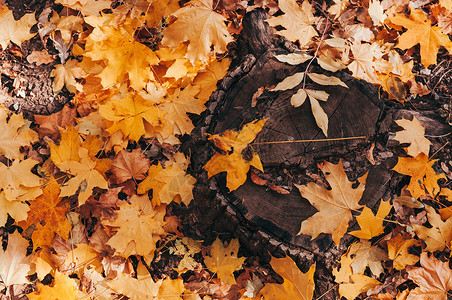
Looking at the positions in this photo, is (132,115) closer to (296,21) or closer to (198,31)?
(198,31)

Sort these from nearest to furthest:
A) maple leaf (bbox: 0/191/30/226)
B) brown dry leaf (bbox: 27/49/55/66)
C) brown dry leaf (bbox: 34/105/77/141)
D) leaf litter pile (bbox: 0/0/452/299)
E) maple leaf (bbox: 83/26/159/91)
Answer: leaf litter pile (bbox: 0/0/452/299)
maple leaf (bbox: 0/191/30/226)
maple leaf (bbox: 83/26/159/91)
brown dry leaf (bbox: 34/105/77/141)
brown dry leaf (bbox: 27/49/55/66)

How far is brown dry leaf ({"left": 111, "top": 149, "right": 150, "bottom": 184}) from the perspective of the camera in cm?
215

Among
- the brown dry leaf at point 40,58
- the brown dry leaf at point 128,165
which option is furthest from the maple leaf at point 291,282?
the brown dry leaf at point 40,58

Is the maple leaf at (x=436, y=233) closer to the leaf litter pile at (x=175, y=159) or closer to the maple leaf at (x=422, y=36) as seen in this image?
the leaf litter pile at (x=175, y=159)

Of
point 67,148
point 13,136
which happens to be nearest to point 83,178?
point 67,148

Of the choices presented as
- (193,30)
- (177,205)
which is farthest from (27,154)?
(193,30)

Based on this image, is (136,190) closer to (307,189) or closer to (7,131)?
(7,131)

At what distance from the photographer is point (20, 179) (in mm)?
2143

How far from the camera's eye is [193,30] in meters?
2.03

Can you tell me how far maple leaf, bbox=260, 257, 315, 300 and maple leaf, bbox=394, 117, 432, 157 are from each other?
0.88m

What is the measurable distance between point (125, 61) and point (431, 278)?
2.24 meters

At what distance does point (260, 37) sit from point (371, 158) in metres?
1.01

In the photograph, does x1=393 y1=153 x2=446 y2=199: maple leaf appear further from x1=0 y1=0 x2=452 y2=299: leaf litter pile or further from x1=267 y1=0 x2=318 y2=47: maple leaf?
x1=267 y1=0 x2=318 y2=47: maple leaf

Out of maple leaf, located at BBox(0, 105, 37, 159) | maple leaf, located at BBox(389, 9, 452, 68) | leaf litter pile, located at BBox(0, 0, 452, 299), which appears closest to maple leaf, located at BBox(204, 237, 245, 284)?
leaf litter pile, located at BBox(0, 0, 452, 299)
